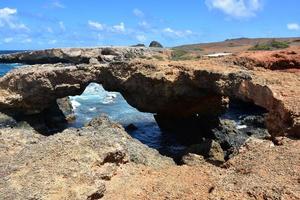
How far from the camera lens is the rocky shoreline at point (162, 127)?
13078 mm

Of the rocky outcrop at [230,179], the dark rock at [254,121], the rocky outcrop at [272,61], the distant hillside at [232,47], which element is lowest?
the dark rock at [254,121]

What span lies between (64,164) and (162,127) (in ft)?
62.3

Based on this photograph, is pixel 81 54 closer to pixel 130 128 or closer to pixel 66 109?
pixel 66 109

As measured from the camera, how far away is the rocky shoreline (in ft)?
42.9

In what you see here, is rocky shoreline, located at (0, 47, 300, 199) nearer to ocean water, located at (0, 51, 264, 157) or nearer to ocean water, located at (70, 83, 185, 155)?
ocean water, located at (0, 51, 264, 157)

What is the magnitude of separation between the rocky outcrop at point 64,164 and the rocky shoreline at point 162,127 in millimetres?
31

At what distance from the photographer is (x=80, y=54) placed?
68.4 metres

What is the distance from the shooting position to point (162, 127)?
3247cm

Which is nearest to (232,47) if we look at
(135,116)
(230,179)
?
(135,116)

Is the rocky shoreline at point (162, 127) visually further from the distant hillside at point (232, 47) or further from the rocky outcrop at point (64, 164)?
the distant hillside at point (232, 47)

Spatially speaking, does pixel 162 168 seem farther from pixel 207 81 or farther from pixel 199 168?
pixel 207 81

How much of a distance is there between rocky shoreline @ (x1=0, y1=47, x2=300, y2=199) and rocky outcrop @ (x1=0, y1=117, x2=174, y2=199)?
31 millimetres

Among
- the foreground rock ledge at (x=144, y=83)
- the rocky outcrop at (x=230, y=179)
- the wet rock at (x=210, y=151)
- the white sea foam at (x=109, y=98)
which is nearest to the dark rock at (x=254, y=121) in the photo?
the foreground rock ledge at (x=144, y=83)

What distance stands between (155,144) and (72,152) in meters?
15.8
